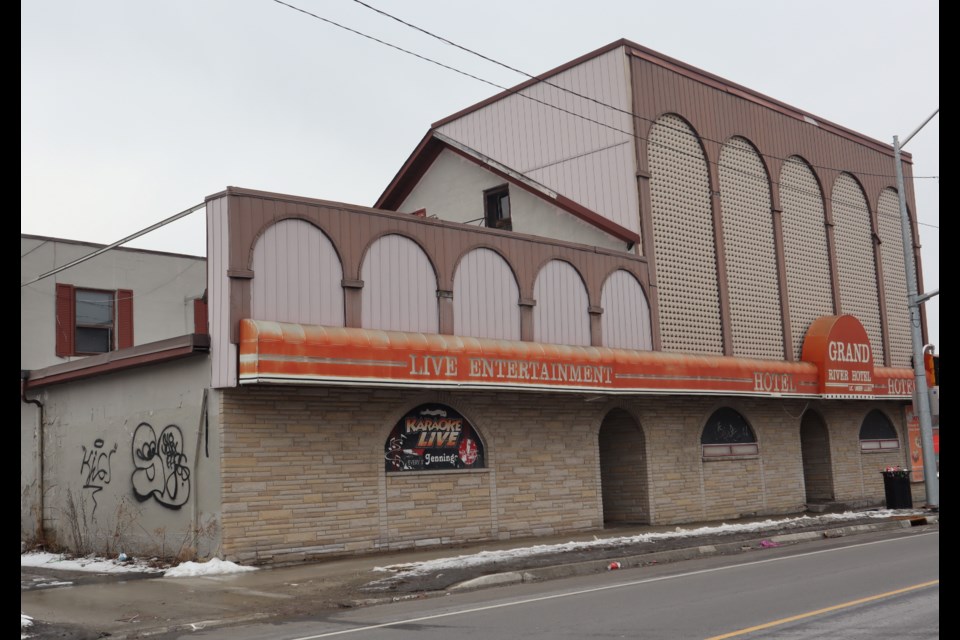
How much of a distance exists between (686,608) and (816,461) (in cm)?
1999

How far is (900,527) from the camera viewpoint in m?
21.4

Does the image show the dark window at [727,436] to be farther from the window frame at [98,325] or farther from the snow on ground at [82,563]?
the window frame at [98,325]

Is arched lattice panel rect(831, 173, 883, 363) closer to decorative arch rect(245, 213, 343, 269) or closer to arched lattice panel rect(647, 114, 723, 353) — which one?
arched lattice panel rect(647, 114, 723, 353)

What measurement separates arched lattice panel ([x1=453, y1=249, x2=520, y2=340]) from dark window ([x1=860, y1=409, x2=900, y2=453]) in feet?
48.3

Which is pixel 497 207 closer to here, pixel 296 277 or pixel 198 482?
pixel 296 277

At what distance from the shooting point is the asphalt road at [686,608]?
8633mm

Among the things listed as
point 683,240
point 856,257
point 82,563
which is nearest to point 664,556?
point 82,563

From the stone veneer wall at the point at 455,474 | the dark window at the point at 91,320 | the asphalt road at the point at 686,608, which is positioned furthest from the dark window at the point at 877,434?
the dark window at the point at 91,320

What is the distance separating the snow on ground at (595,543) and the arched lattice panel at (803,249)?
19.4 feet

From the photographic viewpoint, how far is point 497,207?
1016 inches

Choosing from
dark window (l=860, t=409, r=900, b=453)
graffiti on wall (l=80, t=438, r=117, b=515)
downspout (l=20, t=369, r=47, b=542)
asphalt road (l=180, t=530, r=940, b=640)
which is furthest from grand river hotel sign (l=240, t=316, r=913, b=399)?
downspout (l=20, t=369, r=47, b=542)

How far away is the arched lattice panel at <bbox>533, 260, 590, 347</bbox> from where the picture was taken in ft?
67.7
